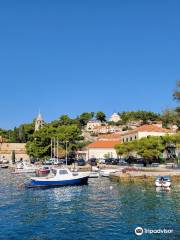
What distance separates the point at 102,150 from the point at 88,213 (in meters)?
80.4

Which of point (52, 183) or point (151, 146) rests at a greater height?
point (151, 146)

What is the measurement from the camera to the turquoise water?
26630mm

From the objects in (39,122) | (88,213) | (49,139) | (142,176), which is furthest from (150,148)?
(39,122)

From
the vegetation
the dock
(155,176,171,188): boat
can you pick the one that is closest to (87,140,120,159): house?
the vegetation

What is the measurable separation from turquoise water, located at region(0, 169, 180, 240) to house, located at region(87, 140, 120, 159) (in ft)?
203

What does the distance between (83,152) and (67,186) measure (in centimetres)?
6764

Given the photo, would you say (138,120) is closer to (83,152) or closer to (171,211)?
(83,152)

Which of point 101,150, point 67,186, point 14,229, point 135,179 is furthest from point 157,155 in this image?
point 14,229

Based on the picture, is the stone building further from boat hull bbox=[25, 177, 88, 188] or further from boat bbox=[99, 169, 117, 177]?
boat hull bbox=[25, 177, 88, 188]

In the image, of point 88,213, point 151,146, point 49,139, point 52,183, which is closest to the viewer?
point 88,213

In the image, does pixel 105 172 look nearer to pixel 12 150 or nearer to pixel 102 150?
pixel 102 150

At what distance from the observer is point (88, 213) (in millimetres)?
33469

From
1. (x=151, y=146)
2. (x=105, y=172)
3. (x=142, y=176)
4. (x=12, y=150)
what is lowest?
(x=142, y=176)

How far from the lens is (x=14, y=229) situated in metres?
28.0
